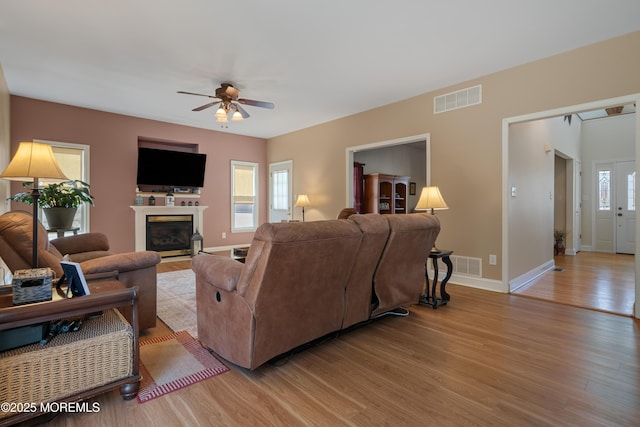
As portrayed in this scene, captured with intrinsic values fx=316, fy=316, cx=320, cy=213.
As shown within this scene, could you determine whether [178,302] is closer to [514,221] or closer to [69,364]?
[69,364]

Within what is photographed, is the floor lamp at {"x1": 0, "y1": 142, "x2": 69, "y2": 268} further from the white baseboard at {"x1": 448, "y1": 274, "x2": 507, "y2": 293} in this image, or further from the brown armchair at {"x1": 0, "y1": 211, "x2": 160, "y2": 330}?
the white baseboard at {"x1": 448, "y1": 274, "x2": 507, "y2": 293}

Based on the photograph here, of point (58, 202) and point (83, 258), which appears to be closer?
point (83, 258)

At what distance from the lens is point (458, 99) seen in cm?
433

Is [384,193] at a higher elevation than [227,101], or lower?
lower

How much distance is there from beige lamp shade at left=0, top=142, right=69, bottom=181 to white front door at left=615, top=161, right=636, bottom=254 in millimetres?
9637

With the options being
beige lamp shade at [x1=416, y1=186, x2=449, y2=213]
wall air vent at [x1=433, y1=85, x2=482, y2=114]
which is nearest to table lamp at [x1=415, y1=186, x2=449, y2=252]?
beige lamp shade at [x1=416, y1=186, x2=449, y2=213]

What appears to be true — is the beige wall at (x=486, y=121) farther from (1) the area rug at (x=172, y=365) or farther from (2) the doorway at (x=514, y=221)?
(1) the area rug at (x=172, y=365)

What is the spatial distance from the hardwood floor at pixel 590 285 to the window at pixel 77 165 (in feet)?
22.3

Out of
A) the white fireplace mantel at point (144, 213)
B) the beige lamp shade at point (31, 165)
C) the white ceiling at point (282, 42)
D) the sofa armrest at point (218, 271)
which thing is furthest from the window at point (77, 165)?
the sofa armrest at point (218, 271)

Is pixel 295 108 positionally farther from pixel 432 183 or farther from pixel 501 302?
pixel 501 302

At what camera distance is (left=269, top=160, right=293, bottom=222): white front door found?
24.1 ft

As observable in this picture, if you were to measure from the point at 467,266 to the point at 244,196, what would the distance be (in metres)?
5.20

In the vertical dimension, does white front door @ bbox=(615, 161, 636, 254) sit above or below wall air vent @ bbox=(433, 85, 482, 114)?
below

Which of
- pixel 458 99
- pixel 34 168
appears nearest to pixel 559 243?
pixel 458 99
